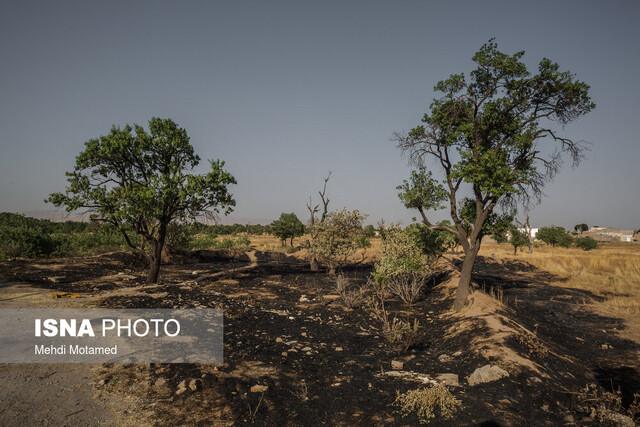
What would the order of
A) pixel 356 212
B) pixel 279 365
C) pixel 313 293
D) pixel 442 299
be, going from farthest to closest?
pixel 356 212, pixel 313 293, pixel 442 299, pixel 279 365

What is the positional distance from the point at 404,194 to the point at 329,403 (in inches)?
350

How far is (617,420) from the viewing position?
5113 millimetres

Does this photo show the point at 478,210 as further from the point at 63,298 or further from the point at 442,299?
the point at 63,298

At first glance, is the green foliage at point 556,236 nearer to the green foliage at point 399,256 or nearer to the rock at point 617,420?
the green foliage at point 399,256

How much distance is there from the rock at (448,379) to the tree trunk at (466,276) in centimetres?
610

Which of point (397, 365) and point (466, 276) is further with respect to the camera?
point (466, 276)

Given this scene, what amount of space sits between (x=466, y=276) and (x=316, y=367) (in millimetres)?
7516

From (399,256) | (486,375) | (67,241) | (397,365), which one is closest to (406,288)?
(399,256)

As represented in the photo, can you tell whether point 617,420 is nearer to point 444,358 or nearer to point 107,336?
point 444,358

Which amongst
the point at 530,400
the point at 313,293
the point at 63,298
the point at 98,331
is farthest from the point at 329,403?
the point at 313,293

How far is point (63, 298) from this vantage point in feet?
35.2

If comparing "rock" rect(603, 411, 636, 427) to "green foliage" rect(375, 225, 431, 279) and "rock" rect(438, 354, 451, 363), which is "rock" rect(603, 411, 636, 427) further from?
"green foliage" rect(375, 225, 431, 279)

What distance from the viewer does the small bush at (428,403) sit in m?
5.19

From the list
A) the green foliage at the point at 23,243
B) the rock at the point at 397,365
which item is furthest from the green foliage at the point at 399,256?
the green foliage at the point at 23,243
